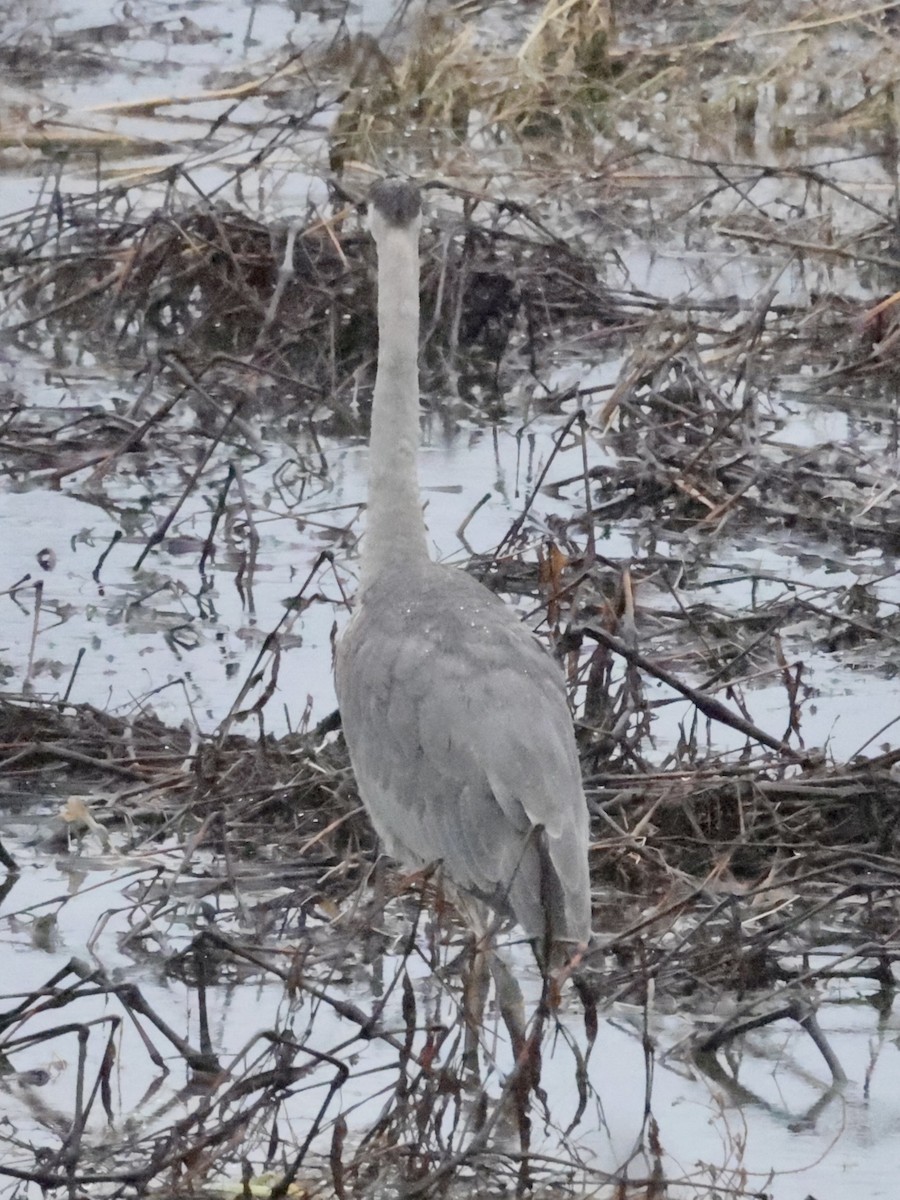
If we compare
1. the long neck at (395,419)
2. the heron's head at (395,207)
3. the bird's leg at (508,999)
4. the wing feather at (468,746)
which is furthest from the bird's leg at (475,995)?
the heron's head at (395,207)

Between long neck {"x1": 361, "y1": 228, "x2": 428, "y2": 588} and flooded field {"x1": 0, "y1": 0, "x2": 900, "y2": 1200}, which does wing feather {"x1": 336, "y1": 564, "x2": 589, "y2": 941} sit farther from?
long neck {"x1": 361, "y1": 228, "x2": 428, "y2": 588}

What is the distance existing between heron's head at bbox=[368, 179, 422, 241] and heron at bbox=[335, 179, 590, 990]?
822 mm

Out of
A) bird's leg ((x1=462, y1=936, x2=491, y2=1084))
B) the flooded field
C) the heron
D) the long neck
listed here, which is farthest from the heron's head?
bird's leg ((x1=462, y1=936, x2=491, y2=1084))

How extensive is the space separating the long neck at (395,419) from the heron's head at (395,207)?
0.05 feet

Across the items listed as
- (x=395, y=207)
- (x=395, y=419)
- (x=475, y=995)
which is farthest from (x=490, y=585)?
(x=475, y=995)

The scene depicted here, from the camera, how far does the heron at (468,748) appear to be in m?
4.41

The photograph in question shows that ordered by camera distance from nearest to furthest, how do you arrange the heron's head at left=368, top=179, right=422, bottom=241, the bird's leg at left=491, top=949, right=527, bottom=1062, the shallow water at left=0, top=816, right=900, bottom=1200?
the shallow water at left=0, top=816, right=900, bottom=1200
the bird's leg at left=491, top=949, right=527, bottom=1062
the heron's head at left=368, top=179, right=422, bottom=241

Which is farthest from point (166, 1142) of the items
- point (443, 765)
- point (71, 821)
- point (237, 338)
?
point (237, 338)

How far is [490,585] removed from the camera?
6816 millimetres

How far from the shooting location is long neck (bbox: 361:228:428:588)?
18.0ft

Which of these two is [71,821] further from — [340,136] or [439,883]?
[340,136]

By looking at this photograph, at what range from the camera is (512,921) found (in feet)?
15.7

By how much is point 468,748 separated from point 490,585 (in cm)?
226

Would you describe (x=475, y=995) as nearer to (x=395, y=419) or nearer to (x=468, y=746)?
(x=468, y=746)
